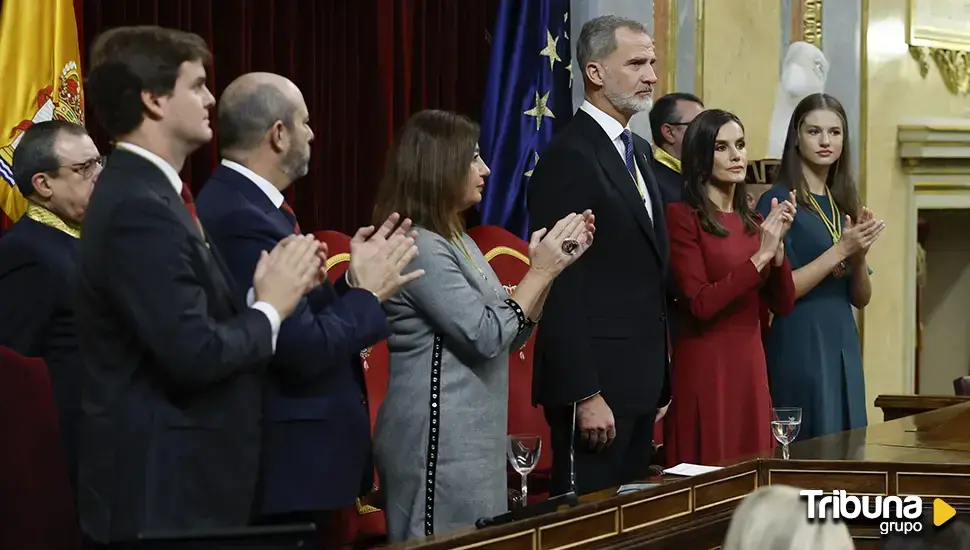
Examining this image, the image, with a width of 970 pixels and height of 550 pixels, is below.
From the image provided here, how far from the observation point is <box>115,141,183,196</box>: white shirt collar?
214cm

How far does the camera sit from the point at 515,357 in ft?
15.2

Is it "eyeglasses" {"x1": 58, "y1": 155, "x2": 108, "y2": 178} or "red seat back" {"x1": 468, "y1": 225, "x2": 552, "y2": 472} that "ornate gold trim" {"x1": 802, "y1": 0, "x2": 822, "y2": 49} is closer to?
"red seat back" {"x1": 468, "y1": 225, "x2": 552, "y2": 472}

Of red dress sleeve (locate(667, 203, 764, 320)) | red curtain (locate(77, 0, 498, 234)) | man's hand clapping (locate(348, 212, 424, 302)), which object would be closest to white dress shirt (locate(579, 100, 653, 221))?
red dress sleeve (locate(667, 203, 764, 320))

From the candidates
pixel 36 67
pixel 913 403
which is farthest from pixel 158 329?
pixel 913 403

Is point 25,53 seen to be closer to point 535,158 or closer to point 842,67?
point 535,158

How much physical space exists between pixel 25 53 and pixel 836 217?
244cm

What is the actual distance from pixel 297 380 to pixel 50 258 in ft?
3.78

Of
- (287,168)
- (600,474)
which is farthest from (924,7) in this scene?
(287,168)

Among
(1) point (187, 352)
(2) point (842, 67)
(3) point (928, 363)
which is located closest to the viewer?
(1) point (187, 352)

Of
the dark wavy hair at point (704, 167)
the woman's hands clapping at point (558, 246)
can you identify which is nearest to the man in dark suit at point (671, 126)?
the dark wavy hair at point (704, 167)

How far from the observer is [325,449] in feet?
8.05

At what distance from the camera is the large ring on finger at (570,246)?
2961 millimetres

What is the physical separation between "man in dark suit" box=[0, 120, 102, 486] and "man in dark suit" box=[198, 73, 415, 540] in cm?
83

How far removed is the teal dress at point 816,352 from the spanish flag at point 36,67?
2170 millimetres
